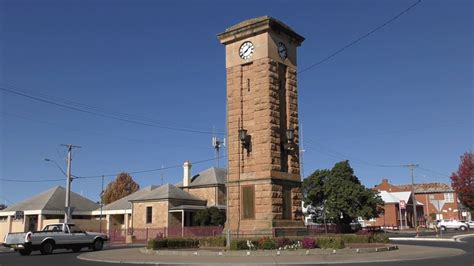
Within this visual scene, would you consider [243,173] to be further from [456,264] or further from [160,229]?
[160,229]

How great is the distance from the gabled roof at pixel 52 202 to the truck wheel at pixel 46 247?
3334 cm

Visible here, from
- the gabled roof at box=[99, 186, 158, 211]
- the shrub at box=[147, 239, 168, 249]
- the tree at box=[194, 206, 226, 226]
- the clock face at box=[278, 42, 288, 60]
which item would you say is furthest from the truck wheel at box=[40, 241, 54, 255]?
the gabled roof at box=[99, 186, 158, 211]

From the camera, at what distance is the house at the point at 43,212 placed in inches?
2190

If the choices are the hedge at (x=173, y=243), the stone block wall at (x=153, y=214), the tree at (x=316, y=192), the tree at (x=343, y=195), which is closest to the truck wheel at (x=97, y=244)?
the hedge at (x=173, y=243)

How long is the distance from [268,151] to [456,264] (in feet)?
35.3

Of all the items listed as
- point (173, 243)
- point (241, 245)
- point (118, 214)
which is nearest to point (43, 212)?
point (118, 214)

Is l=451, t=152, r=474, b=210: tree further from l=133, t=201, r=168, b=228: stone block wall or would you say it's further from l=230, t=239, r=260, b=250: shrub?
l=230, t=239, r=260, b=250: shrub

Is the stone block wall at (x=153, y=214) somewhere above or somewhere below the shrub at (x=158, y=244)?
above

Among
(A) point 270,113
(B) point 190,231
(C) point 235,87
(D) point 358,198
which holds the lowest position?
(B) point 190,231

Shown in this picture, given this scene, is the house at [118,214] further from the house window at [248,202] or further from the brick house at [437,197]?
the brick house at [437,197]

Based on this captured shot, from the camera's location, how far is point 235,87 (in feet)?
86.7

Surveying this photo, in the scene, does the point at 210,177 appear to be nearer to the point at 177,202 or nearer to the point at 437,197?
the point at 177,202

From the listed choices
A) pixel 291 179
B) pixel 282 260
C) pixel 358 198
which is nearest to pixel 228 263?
pixel 282 260

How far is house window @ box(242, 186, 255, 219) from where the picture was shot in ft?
80.3
